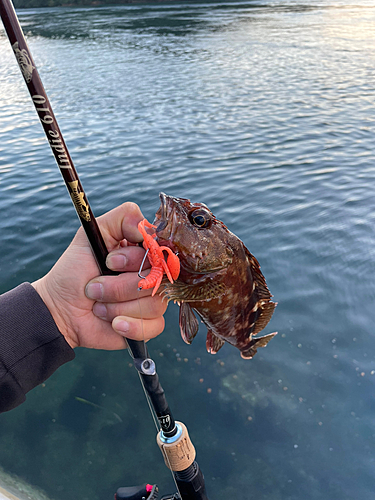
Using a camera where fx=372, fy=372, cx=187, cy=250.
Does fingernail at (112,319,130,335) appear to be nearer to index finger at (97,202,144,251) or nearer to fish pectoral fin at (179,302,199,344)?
fish pectoral fin at (179,302,199,344)

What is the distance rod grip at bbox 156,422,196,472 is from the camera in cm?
234

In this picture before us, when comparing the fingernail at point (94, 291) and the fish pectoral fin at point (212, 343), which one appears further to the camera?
the fish pectoral fin at point (212, 343)

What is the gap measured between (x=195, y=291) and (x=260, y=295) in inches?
19.3

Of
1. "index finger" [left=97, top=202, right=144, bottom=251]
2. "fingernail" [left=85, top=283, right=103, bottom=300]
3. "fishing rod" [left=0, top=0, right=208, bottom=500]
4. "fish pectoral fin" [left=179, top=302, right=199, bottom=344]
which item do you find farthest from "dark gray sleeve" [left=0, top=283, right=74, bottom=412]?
"fish pectoral fin" [left=179, top=302, right=199, bottom=344]

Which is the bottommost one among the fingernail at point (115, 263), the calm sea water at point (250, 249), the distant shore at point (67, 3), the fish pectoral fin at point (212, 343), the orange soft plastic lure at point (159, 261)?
the calm sea water at point (250, 249)

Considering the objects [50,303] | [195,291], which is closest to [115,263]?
[195,291]

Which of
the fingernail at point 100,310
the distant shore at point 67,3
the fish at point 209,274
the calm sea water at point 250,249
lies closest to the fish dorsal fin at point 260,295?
the fish at point 209,274

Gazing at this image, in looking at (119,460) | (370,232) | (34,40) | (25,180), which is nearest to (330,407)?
(119,460)

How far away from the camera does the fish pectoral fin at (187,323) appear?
216 cm

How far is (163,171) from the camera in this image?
9.72 m

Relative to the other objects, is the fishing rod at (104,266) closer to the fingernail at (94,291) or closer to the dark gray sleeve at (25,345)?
the fingernail at (94,291)

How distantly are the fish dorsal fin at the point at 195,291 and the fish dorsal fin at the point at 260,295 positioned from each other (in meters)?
0.25

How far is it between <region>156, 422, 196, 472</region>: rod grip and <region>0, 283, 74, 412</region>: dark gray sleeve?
843mm

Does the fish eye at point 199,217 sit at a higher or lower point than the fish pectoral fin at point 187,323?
higher
